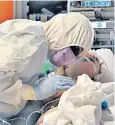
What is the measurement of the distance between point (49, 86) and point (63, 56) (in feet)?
0.59

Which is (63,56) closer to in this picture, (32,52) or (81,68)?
(32,52)

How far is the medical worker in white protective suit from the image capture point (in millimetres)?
905

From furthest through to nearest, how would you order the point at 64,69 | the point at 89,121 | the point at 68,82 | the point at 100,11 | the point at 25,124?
the point at 100,11
the point at 64,69
the point at 68,82
the point at 25,124
the point at 89,121

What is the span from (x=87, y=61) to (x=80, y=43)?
33 centimetres

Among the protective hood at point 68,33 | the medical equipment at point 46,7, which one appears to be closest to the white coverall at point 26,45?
the protective hood at point 68,33

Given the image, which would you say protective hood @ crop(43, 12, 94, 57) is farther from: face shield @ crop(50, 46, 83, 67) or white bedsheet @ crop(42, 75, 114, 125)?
white bedsheet @ crop(42, 75, 114, 125)

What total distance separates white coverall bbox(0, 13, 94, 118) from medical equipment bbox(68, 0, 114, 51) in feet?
3.85

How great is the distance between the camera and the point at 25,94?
36.6 inches

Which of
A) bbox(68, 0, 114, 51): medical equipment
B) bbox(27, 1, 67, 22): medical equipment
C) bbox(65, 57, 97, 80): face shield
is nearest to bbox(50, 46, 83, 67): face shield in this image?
bbox(65, 57, 97, 80): face shield

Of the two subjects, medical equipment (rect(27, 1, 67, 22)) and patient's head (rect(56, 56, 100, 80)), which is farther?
medical equipment (rect(27, 1, 67, 22))

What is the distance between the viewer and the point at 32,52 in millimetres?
937

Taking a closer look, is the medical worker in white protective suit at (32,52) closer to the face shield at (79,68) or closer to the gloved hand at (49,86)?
the gloved hand at (49,86)

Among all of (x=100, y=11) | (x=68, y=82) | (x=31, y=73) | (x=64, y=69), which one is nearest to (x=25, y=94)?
(x=31, y=73)

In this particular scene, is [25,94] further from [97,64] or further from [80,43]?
[97,64]
